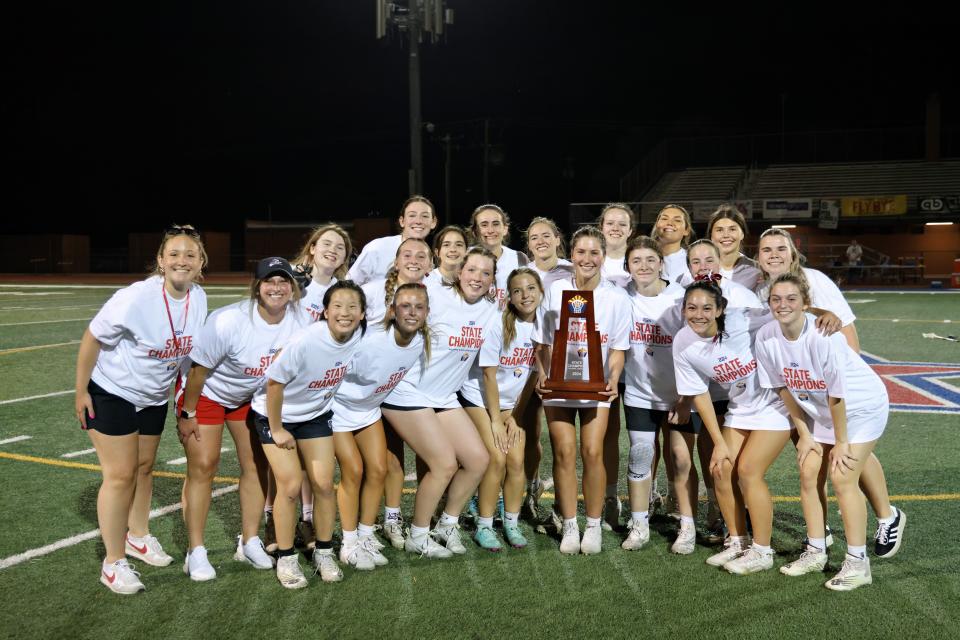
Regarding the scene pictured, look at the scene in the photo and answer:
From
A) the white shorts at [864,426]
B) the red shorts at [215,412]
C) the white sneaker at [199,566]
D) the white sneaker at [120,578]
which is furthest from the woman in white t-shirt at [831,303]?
the white sneaker at [120,578]

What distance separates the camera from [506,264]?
614cm

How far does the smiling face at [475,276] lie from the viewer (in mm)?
4961

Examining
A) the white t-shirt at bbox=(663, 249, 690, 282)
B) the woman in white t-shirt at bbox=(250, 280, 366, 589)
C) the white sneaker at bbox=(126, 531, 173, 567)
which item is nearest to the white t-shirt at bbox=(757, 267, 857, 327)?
the white t-shirt at bbox=(663, 249, 690, 282)

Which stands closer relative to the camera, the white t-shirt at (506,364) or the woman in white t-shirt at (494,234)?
the white t-shirt at (506,364)

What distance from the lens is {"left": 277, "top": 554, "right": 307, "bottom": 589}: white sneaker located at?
170 inches

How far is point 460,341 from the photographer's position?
4.93 meters

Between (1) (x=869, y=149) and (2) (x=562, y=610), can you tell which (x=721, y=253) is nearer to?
(2) (x=562, y=610)

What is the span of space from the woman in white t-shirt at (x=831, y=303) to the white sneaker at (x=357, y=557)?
2.56m

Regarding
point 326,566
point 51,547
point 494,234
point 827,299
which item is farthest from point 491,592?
point 51,547

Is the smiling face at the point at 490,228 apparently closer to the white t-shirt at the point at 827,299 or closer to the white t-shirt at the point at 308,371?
the white t-shirt at the point at 308,371

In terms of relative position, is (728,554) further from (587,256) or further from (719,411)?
(587,256)

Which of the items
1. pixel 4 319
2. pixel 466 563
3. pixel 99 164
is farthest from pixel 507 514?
pixel 99 164

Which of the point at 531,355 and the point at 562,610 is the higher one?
the point at 531,355

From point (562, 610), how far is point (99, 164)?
65135 millimetres
